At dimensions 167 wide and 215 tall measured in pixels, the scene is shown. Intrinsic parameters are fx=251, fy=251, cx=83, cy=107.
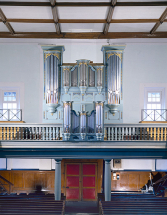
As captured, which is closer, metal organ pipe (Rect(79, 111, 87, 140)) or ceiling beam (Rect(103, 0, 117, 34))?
ceiling beam (Rect(103, 0, 117, 34))

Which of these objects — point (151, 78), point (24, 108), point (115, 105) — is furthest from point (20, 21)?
point (151, 78)

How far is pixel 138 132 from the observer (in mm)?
10836

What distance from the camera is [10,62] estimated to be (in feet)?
43.1

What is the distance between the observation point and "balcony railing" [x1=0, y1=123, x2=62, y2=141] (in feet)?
35.3

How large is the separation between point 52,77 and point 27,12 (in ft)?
9.74

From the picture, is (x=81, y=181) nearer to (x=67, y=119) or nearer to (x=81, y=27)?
(x=67, y=119)

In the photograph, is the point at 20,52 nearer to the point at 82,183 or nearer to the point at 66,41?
the point at 66,41

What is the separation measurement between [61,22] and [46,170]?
7.88 meters

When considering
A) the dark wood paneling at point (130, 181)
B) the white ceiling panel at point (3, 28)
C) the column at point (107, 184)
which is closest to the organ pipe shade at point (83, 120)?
the column at point (107, 184)

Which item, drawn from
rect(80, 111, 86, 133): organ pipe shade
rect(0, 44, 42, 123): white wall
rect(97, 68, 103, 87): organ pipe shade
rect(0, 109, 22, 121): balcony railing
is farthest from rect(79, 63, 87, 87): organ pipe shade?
rect(0, 109, 22, 121): balcony railing

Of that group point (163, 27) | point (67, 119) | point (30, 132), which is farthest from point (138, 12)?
point (30, 132)

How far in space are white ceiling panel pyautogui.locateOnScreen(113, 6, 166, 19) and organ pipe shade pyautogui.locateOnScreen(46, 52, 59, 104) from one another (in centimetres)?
333

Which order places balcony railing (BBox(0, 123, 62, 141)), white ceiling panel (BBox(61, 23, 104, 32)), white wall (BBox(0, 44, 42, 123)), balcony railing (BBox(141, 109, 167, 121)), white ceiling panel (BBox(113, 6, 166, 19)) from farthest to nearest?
1. white wall (BBox(0, 44, 42, 123))
2. balcony railing (BBox(141, 109, 167, 121))
3. white ceiling panel (BBox(61, 23, 104, 32))
4. balcony railing (BBox(0, 123, 62, 141))
5. white ceiling panel (BBox(113, 6, 166, 19))

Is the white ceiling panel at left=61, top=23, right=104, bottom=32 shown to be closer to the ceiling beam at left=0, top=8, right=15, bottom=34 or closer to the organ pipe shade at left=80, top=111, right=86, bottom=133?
the ceiling beam at left=0, top=8, right=15, bottom=34
